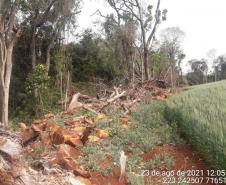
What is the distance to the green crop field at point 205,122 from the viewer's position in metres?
6.08

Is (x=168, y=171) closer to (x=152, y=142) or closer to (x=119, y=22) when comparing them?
(x=152, y=142)

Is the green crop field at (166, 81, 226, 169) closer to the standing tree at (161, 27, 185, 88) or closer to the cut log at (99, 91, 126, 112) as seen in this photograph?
the cut log at (99, 91, 126, 112)

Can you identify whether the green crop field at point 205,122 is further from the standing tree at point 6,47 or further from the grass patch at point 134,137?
the standing tree at point 6,47

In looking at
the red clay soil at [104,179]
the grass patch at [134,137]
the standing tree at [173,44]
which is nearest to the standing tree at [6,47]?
the grass patch at [134,137]

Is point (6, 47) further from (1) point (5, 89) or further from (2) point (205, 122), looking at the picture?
(2) point (205, 122)

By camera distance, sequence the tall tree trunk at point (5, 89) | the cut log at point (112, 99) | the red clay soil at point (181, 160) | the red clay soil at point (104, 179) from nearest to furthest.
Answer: the red clay soil at point (104, 179), the red clay soil at point (181, 160), the cut log at point (112, 99), the tall tree trunk at point (5, 89)

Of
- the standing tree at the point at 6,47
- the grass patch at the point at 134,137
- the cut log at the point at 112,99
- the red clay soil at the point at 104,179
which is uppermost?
the standing tree at the point at 6,47

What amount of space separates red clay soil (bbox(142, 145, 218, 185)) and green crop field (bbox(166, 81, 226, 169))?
0.15 meters

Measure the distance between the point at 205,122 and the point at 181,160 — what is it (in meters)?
0.73

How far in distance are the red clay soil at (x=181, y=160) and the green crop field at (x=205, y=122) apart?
15 cm

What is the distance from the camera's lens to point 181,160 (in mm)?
6750

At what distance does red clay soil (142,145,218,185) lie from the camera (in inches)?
238

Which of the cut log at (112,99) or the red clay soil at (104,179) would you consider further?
the cut log at (112,99)

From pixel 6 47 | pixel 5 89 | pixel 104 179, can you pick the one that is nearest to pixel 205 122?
pixel 104 179
